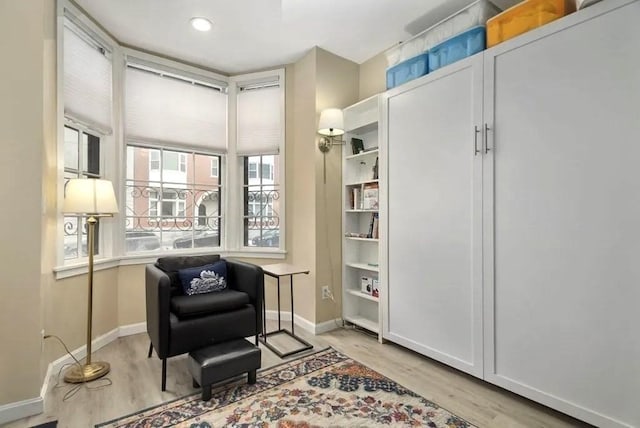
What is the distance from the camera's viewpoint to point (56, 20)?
7.46ft

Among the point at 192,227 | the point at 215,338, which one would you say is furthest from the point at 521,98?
the point at 192,227

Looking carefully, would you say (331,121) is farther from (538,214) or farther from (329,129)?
(538,214)

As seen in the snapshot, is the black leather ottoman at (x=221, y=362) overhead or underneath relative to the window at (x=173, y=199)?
underneath

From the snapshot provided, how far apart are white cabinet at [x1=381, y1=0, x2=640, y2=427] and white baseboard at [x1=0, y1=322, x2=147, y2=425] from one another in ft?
8.24

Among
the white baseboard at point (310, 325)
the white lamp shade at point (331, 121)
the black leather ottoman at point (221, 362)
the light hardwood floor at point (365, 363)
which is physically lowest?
the light hardwood floor at point (365, 363)

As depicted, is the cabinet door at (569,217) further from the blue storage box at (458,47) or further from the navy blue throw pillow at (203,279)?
the navy blue throw pillow at (203,279)

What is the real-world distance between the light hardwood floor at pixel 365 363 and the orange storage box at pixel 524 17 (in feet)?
7.47

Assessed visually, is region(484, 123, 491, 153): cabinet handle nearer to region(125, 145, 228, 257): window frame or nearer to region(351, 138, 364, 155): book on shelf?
region(351, 138, 364, 155): book on shelf

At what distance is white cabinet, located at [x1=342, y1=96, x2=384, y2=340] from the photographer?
3.08 metres

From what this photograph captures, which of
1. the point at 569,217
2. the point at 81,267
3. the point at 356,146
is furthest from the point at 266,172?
the point at 569,217

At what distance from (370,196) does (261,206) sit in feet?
4.22

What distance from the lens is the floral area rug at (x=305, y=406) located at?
5.76 feet

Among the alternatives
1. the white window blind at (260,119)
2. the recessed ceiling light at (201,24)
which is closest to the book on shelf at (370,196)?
the white window blind at (260,119)

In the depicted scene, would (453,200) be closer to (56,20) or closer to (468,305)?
(468,305)
